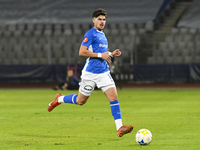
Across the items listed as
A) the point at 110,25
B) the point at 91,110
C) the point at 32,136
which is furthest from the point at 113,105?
the point at 110,25

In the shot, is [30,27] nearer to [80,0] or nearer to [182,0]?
[80,0]

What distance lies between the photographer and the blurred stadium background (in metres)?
23.9

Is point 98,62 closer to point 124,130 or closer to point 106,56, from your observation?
point 106,56

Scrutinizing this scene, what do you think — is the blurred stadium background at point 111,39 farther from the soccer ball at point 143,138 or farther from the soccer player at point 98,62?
the soccer ball at point 143,138

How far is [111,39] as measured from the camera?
2495cm

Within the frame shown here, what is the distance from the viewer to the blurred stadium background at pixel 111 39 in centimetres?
2386

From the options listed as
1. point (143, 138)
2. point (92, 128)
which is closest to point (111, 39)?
point (92, 128)

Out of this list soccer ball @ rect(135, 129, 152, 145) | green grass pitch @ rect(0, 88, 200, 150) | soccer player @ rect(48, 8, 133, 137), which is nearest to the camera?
soccer ball @ rect(135, 129, 152, 145)

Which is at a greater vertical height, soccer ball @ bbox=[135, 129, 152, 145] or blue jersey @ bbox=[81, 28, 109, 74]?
blue jersey @ bbox=[81, 28, 109, 74]

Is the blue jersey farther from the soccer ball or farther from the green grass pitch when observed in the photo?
the soccer ball

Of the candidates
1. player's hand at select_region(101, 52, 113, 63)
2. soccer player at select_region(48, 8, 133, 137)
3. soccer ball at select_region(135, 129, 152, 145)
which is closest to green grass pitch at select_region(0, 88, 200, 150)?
soccer ball at select_region(135, 129, 152, 145)

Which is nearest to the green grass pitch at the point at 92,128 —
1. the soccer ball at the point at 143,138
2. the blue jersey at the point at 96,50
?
the soccer ball at the point at 143,138

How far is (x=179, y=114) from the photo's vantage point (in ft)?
34.0

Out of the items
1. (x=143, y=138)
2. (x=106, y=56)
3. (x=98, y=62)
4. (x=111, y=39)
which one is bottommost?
(x=111, y=39)
